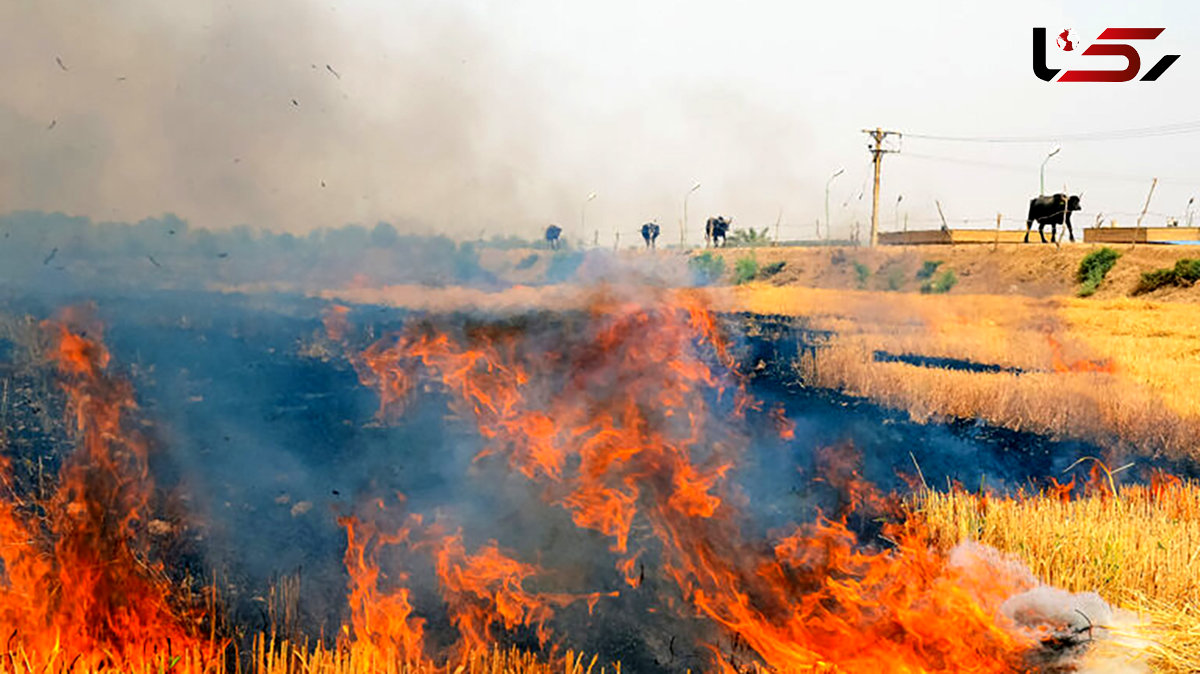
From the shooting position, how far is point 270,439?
1057cm

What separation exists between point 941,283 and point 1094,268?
22.7 feet

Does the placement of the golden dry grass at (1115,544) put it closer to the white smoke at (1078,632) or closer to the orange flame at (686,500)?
the white smoke at (1078,632)

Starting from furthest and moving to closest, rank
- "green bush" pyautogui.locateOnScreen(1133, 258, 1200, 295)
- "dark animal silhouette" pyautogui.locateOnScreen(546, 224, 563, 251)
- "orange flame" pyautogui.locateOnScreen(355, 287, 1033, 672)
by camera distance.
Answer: "green bush" pyautogui.locateOnScreen(1133, 258, 1200, 295) → "dark animal silhouette" pyautogui.locateOnScreen(546, 224, 563, 251) → "orange flame" pyautogui.locateOnScreen(355, 287, 1033, 672)

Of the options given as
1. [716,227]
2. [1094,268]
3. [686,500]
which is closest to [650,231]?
[716,227]

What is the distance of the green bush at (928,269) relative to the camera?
139ft

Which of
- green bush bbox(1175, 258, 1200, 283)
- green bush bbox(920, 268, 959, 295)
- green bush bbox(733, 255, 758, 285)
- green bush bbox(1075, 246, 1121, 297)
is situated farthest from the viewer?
green bush bbox(733, 255, 758, 285)

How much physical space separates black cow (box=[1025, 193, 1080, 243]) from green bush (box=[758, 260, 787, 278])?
578 inches

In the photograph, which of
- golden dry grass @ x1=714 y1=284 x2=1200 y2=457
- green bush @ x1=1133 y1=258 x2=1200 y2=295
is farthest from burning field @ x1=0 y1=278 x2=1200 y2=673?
green bush @ x1=1133 y1=258 x2=1200 y2=295

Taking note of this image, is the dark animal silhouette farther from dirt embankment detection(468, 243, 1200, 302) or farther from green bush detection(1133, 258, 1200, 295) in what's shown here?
green bush detection(1133, 258, 1200, 295)

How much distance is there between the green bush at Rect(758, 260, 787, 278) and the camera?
48656 millimetres

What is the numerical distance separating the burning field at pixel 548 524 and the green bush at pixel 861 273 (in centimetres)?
2916

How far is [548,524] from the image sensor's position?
8094 millimetres

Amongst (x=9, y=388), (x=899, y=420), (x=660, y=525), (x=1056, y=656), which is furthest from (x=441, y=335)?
(x=1056, y=656)

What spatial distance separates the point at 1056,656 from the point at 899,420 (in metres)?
8.39
